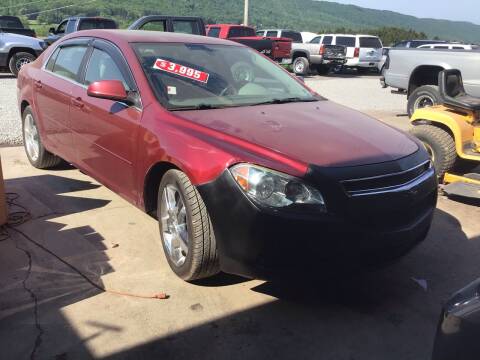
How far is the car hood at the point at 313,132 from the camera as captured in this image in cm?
297

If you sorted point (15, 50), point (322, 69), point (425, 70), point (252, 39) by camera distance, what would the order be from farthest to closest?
point (322, 69)
point (252, 39)
point (15, 50)
point (425, 70)

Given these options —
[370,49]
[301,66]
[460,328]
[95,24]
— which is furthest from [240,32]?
[460,328]

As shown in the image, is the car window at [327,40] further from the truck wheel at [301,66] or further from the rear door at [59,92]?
the rear door at [59,92]

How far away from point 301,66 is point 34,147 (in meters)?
18.8

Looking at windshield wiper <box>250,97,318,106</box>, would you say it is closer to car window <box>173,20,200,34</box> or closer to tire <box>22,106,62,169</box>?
tire <box>22,106,62,169</box>

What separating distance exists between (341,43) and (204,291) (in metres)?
23.9

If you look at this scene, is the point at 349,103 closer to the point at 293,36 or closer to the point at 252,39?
the point at 252,39

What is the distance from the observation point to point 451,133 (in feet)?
18.6

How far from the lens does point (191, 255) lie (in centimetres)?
314

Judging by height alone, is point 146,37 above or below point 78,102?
above

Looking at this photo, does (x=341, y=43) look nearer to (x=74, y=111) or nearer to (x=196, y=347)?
(x=74, y=111)

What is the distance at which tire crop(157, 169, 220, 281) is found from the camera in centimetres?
305

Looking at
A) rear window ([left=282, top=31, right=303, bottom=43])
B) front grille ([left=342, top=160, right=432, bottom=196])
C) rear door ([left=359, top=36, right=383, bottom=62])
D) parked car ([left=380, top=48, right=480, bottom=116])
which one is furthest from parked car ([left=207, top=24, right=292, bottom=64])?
front grille ([left=342, top=160, right=432, bottom=196])

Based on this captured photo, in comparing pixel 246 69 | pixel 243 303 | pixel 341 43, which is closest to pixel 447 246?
pixel 243 303
